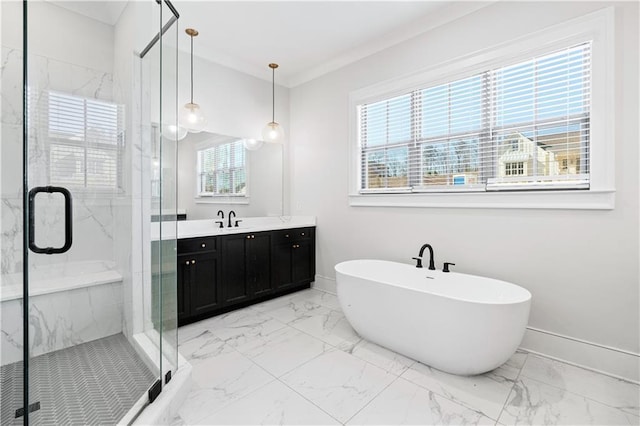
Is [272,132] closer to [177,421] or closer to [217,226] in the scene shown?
[217,226]

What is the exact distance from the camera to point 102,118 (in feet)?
8.34

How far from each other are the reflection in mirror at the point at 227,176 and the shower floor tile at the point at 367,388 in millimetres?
1440

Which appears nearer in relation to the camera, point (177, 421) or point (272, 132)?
point (177, 421)

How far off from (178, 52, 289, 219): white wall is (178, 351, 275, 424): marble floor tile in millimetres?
1624

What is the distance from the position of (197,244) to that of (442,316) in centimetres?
216

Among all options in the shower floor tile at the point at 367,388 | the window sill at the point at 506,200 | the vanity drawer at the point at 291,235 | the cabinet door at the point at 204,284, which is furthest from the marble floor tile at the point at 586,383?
the cabinet door at the point at 204,284

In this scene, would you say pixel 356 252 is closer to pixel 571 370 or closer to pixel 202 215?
pixel 202 215

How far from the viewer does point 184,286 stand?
275 cm

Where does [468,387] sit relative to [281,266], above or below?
below

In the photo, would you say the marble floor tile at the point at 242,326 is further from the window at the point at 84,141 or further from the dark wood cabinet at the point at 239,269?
the window at the point at 84,141

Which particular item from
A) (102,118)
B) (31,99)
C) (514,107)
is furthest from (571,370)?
(31,99)

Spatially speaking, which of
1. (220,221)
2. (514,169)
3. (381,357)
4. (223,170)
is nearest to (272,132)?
(223,170)

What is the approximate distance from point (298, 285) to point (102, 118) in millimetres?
2637

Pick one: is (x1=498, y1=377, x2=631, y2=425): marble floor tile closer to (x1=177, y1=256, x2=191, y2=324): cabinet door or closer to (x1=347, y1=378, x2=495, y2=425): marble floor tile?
(x1=347, y1=378, x2=495, y2=425): marble floor tile
